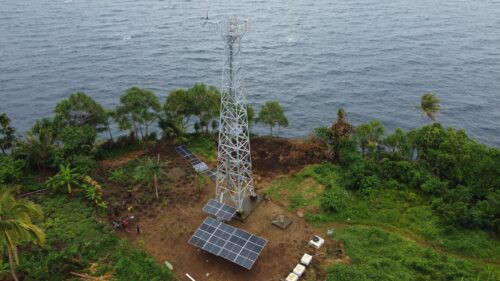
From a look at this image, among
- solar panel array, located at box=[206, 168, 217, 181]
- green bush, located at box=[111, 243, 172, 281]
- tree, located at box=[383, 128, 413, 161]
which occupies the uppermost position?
tree, located at box=[383, 128, 413, 161]

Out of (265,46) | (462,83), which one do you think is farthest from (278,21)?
(462,83)

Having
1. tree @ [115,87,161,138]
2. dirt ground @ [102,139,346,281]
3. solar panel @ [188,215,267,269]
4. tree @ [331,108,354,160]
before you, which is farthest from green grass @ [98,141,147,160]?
tree @ [331,108,354,160]

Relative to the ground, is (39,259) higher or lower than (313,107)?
lower

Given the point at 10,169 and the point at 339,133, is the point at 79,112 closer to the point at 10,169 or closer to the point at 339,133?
the point at 10,169

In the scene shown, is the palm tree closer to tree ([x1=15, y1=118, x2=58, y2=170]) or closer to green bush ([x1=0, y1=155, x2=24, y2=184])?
green bush ([x1=0, y1=155, x2=24, y2=184])

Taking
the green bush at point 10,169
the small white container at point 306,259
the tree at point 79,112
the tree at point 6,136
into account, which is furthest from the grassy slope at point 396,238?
the tree at point 6,136

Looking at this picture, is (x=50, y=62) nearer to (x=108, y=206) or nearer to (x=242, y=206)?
(x=108, y=206)

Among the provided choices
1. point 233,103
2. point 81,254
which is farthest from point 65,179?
point 233,103
